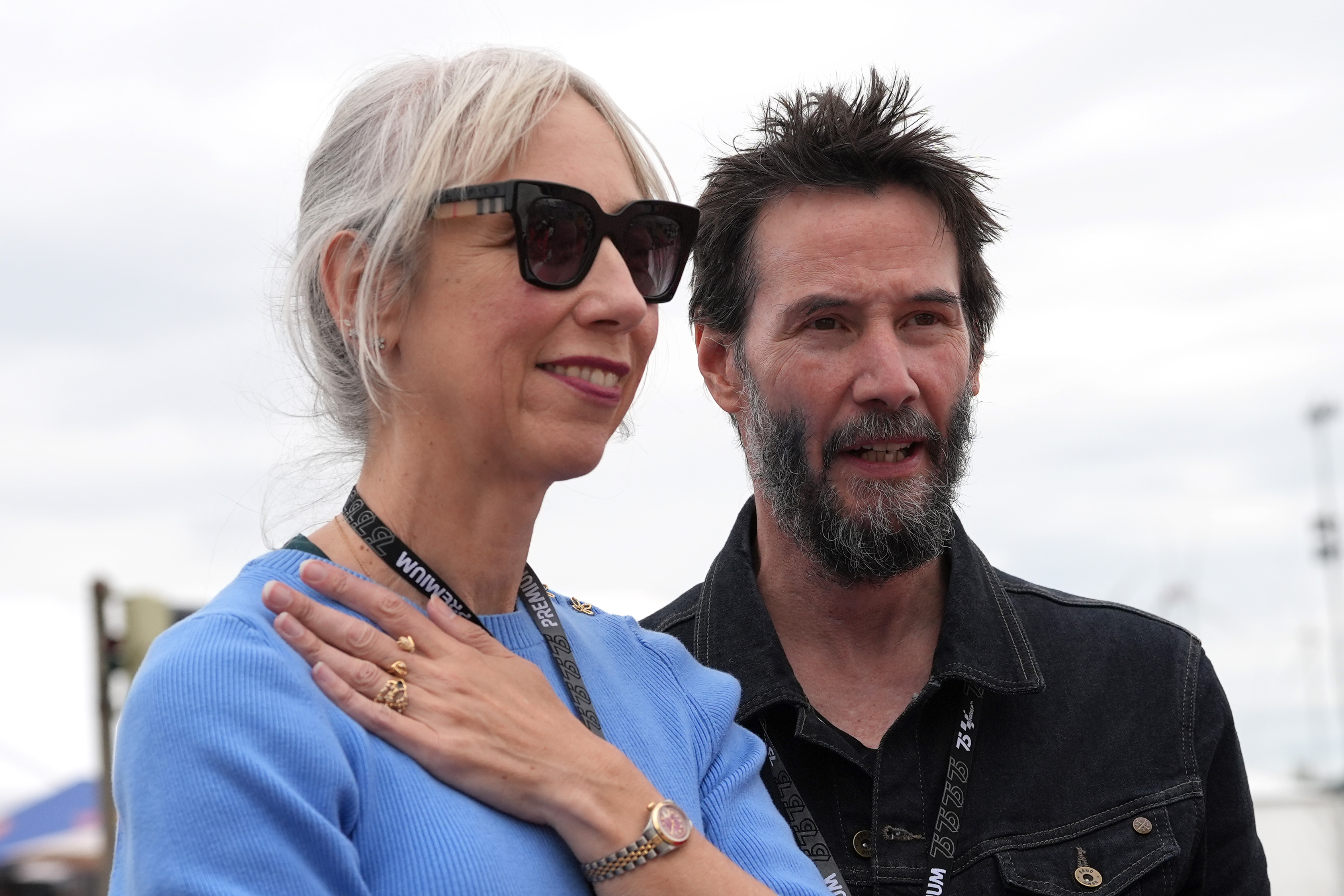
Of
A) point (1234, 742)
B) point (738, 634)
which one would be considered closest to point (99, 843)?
point (738, 634)

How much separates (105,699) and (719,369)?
4.62m

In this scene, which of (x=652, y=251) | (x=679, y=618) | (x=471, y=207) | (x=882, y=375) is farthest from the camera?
(x=679, y=618)

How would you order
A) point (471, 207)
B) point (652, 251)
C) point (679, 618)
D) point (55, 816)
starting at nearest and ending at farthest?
point (471, 207), point (652, 251), point (679, 618), point (55, 816)

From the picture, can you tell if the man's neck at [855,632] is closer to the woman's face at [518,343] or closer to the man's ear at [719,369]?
the man's ear at [719,369]

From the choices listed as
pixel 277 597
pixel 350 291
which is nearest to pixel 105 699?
pixel 350 291

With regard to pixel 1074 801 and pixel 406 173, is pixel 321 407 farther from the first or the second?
pixel 1074 801

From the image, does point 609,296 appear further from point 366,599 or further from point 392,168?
point 366,599

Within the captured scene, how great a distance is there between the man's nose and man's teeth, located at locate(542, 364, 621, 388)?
58.9 inches

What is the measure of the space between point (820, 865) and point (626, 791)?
0.97 meters

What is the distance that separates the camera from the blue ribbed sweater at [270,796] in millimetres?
1988

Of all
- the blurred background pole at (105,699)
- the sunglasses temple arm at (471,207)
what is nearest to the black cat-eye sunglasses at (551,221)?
the sunglasses temple arm at (471,207)

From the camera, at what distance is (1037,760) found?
12.8ft

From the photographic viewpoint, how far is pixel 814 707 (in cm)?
399

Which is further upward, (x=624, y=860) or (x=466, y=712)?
(x=466, y=712)
